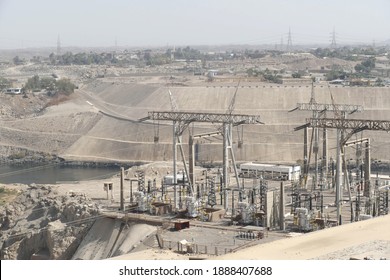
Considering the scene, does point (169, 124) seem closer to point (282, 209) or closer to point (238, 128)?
point (238, 128)

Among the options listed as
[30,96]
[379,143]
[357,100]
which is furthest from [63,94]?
[379,143]

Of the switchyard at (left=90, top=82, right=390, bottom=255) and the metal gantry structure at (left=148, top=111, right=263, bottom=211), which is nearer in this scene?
the switchyard at (left=90, top=82, right=390, bottom=255)

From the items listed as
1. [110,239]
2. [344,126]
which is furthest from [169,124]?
[344,126]

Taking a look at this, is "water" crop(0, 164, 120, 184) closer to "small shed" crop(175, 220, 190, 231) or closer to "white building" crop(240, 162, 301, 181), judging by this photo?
"white building" crop(240, 162, 301, 181)

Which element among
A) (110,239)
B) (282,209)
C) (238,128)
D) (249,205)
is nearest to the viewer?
(282,209)

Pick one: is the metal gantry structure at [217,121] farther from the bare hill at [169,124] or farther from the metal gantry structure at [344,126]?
the bare hill at [169,124]

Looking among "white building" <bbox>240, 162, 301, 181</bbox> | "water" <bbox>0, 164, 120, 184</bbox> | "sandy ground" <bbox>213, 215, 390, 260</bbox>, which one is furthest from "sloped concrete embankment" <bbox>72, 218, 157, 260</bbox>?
"water" <bbox>0, 164, 120, 184</bbox>

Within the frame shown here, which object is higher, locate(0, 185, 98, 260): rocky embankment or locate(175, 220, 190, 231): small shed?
locate(175, 220, 190, 231): small shed
